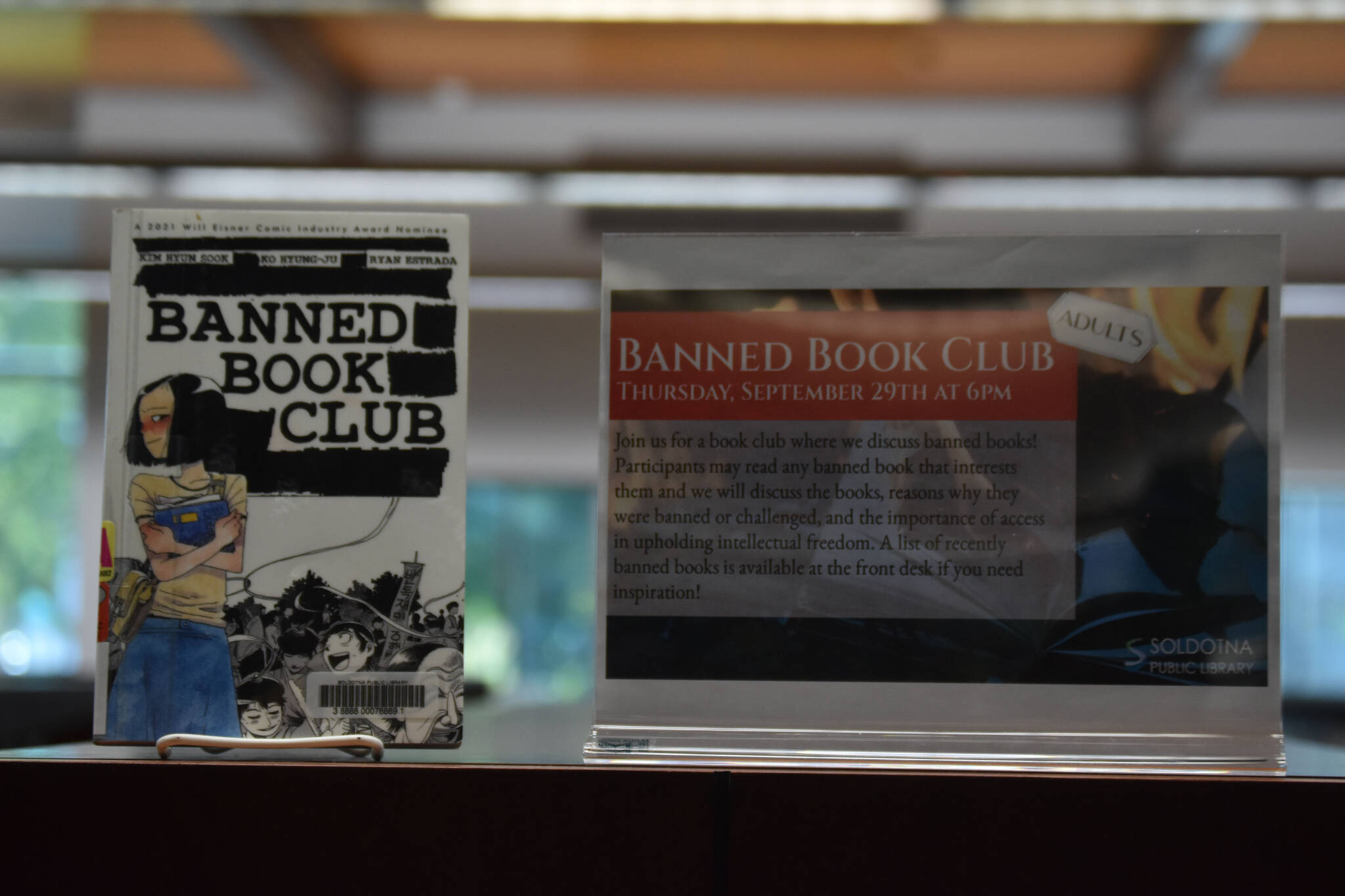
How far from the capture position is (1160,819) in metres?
0.54

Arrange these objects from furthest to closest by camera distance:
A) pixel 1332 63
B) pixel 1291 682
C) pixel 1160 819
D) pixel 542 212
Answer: pixel 1291 682, pixel 542 212, pixel 1332 63, pixel 1160 819

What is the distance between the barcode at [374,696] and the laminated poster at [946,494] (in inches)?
4.6

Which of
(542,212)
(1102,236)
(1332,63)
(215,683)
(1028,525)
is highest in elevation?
(1332,63)

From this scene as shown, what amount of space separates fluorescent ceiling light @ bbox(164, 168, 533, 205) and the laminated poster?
3249 millimetres

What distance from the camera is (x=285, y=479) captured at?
593 millimetres

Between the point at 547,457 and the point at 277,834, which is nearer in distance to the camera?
the point at 277,834

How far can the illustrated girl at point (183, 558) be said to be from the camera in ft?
1.92

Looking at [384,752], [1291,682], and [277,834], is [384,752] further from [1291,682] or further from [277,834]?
[1291,682]

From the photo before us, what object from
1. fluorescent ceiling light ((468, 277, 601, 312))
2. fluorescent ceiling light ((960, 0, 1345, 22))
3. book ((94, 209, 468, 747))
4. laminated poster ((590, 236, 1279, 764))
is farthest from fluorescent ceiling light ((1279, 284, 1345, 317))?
book ((94, 209, 468, 747))

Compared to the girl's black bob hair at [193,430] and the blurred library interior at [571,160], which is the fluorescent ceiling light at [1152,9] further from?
the girl's black bob hair at [193,430]

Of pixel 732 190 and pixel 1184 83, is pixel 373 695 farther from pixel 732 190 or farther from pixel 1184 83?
pixel 1184 83

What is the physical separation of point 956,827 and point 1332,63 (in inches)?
209

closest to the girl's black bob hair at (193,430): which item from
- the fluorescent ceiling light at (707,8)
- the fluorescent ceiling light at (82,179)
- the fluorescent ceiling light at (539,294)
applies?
the fluorescent ceiling light at (707,8)

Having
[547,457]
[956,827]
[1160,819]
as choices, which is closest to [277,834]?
[956,827]
